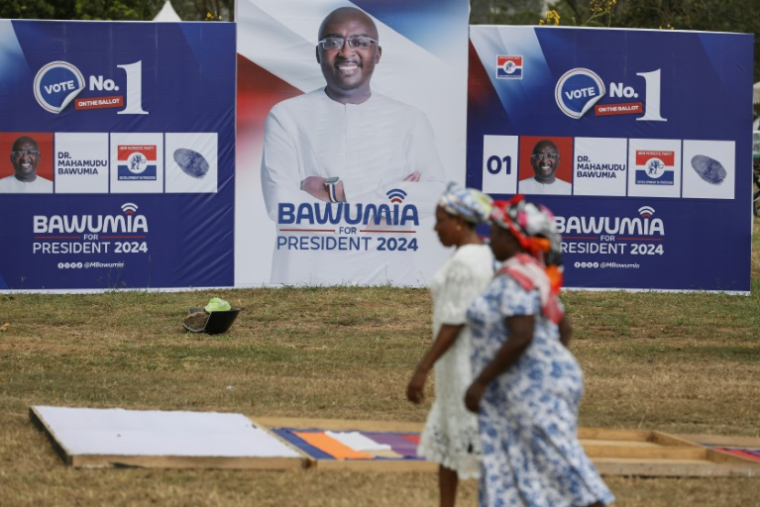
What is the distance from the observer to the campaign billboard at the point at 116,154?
16359mm

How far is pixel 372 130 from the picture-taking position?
55.5ft

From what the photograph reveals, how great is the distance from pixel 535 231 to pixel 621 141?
12.2 metres

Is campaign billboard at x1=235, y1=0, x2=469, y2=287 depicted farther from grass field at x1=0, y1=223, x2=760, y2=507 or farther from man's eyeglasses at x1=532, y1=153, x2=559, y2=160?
man's eyeglasses at x1=532, y1=153, x2=559, y2=160

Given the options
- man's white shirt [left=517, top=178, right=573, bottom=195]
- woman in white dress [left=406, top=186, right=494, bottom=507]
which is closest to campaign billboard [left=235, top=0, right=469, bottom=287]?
man's white shirt [left=517, top=178, right=573, bottom=195]

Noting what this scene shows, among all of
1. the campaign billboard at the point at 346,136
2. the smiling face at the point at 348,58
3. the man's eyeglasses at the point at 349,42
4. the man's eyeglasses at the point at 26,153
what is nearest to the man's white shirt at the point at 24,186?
the man's eyeglasses at the point at 26,153

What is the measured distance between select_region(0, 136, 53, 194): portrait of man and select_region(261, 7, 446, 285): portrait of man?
9.52 feet

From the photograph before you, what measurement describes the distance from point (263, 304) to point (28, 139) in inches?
146

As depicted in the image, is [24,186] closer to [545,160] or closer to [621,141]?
[545,160]

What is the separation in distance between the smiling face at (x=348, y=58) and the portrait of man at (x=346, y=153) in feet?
0.04

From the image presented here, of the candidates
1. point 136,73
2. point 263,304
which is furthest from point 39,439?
point 136,73

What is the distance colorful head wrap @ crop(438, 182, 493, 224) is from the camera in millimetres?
6121

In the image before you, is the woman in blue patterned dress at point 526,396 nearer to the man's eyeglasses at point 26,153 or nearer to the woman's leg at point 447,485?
the woman's leg at point 447,485

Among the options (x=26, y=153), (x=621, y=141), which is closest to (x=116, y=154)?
(x=26, y=153)

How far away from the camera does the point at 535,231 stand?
5.47 meters
